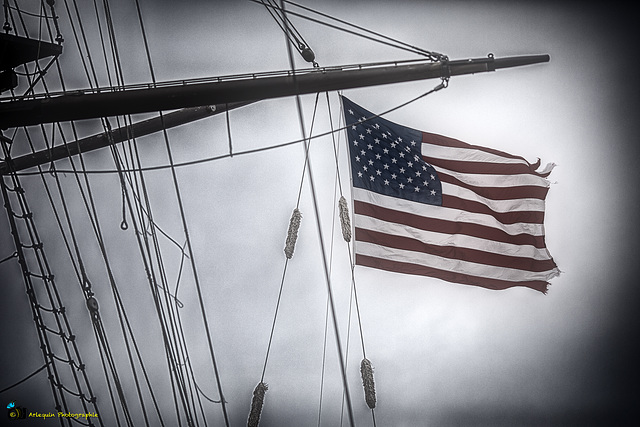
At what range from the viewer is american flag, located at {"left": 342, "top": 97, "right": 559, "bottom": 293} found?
8805mm

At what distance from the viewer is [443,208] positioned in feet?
30.1

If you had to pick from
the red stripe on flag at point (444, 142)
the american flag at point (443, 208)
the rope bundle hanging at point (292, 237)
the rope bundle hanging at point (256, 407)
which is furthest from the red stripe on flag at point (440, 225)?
the rope bundle hanging at point (256, 407)

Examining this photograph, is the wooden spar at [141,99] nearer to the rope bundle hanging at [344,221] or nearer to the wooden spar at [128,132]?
the wooden spar at [128,132]

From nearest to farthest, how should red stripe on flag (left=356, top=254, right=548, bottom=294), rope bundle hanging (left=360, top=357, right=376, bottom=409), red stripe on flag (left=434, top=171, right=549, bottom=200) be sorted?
red stripe on flag (left=356, top=254, right=548, bottom=294)
rope bundle hanging (left=360, top=357, right=376, bottom=409)
red stripe on flag (left=434, top=171, right=549, bottom=200)

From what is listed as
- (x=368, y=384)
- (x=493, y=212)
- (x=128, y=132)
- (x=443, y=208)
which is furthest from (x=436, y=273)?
(x=128, y=132)

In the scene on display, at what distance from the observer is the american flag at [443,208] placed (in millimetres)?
8805

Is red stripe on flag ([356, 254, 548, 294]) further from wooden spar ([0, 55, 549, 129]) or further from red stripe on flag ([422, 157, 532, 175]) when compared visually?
wooden spar ([0, 55, 549, 129])

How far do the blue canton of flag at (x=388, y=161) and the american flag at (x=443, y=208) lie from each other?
0.02 meters

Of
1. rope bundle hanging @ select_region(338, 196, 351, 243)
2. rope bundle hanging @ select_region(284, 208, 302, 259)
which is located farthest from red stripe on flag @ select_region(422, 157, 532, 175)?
rope bundle hanging @ select_region(284, 208, 302, 259)

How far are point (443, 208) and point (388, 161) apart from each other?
1.27m

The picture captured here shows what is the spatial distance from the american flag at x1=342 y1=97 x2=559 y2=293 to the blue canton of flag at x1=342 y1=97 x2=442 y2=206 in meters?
0.02

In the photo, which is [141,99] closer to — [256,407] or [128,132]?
[128,132]

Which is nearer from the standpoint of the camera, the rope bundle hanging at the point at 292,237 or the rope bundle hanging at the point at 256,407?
the rope bundle hanging at the point at 292,237

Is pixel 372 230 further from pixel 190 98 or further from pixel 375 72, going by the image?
pixel 190 98
